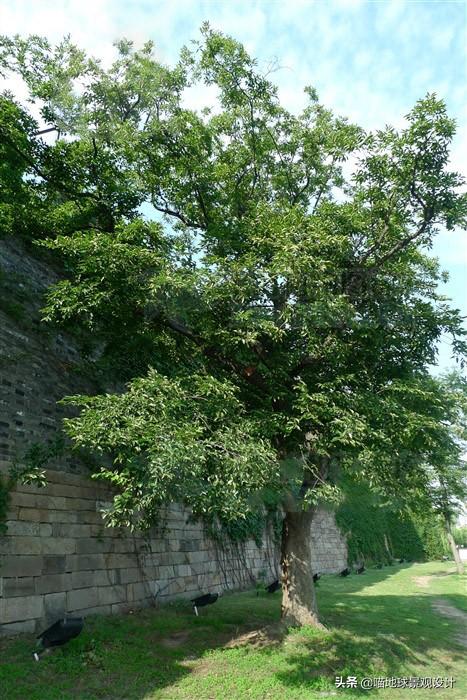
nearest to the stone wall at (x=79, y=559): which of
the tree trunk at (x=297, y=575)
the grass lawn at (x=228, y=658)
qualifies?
the grass lawn at (x=228, y=658)

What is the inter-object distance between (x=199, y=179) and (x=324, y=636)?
28.1 ft

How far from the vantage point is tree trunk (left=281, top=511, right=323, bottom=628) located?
8.87 metres

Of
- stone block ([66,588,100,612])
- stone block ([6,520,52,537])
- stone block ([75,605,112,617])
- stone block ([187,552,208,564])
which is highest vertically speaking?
stone block ([6,520,52,537])

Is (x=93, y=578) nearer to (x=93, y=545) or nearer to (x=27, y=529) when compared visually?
(x=93, y=545)

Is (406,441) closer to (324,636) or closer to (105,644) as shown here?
(324,636)

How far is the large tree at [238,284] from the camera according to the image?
7100 millimetres

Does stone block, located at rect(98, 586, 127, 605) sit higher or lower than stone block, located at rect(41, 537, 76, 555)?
lower

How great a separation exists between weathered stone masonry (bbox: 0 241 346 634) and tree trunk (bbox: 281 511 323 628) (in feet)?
9.71

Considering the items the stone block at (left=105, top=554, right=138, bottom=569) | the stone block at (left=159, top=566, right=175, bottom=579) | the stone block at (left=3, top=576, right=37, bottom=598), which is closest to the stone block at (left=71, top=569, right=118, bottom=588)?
the stone block at (left=105, top=554, right=138, bottom=569)

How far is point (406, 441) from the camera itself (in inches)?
307

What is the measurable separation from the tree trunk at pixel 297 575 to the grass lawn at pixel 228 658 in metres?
0.34

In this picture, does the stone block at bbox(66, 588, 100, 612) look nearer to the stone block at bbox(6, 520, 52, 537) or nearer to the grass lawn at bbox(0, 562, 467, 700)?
the grass lawn at bbox(0, 562, 467, 700)

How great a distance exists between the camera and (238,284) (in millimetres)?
8031

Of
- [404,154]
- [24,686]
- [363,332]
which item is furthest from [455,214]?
[24,686]
